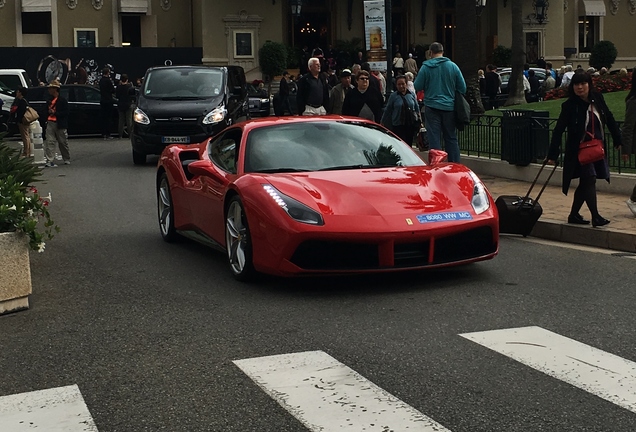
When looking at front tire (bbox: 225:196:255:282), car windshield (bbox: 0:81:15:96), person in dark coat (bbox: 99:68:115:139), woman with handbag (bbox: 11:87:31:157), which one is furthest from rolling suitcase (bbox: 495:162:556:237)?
car windshield (bbox: 0:81:15:96)

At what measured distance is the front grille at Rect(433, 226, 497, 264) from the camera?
8.72 meters

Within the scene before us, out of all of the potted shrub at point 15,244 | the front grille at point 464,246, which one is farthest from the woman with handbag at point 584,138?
the potted shrub at point 15,244

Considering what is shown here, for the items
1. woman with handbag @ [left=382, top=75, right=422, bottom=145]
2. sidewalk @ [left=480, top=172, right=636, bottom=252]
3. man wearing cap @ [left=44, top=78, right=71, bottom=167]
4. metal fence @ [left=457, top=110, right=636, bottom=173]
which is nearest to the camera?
sidewalk @ [left=480, top=172, right=636, bottom=252]

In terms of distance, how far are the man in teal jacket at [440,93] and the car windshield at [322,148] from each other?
5.37 metres

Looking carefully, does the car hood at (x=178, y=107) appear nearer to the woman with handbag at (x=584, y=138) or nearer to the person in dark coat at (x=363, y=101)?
the person in dark coat at (x=363, y=101)

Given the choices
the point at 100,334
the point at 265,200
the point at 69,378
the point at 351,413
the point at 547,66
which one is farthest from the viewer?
the point at 547,66

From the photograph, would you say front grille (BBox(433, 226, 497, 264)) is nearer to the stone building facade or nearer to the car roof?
the car roof

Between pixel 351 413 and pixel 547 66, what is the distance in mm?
35701

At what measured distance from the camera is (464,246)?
8875 mm

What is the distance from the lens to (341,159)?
977 centimetres

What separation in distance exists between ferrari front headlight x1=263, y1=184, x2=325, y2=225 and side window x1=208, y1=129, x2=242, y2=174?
1.11m

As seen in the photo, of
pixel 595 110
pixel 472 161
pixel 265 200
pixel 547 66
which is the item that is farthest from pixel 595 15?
pixel 265 200

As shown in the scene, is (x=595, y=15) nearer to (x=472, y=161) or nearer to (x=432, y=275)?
(x=472, y=161)

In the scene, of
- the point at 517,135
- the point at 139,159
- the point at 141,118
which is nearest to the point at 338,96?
the point at 517,135
